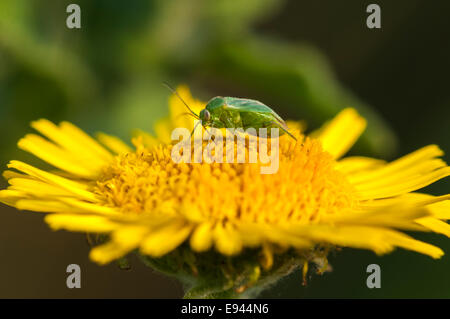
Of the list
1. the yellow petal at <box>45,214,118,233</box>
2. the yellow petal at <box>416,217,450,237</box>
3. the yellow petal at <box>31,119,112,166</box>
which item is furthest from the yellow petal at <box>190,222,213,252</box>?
the yellow petal at <box>31,119,112,166</box>

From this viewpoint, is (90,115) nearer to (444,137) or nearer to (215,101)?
(215,101)

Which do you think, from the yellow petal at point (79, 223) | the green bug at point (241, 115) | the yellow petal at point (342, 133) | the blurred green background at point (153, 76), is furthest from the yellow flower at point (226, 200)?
the blurred green background at point (153, 76)

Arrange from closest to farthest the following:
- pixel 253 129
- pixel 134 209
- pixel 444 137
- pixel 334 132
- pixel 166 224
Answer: pixel 166 224 < pixel 134 209 < pixel 253 129 < pixel 334 132 < pixel 444 137

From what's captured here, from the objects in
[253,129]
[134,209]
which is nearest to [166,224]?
[134,209]

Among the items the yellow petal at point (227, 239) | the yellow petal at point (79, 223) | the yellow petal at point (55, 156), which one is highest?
the yellow petal at point (55, 156)

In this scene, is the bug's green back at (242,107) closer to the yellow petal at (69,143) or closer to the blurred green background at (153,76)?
the yellow petal at (69,143)

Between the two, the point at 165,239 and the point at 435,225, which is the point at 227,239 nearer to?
the point at 165,239
